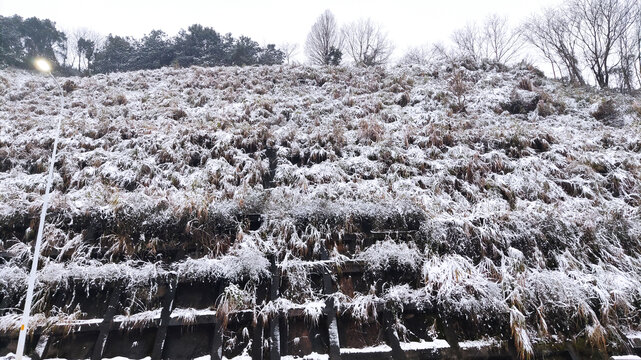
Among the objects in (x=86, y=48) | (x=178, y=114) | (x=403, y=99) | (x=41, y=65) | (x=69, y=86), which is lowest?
(x=41, y=65)

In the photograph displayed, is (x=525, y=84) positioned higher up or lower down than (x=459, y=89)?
higher up

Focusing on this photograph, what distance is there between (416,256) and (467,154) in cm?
321

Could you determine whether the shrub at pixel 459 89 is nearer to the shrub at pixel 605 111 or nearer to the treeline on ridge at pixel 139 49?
the shrub at pixel 605 111

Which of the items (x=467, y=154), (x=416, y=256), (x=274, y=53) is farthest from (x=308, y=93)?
(x=274, y=53)

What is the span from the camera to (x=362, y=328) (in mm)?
3818

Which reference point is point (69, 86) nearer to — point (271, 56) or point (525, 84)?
point (271, 56)

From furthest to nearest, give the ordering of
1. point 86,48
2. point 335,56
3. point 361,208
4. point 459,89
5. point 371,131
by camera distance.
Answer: point 86,48 < point 335,56 < point 459,89 < point 371,131 < point 361,208

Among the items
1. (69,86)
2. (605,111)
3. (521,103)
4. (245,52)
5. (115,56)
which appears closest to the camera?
(605,111)

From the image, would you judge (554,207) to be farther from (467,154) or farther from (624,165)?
(624,165)

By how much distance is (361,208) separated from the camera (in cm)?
512

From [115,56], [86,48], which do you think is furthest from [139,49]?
[86,48]

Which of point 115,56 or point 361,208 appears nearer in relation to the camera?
point 361,208

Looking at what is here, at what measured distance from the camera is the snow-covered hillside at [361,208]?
12.8 ft

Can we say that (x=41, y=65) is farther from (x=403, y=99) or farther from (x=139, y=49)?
(x=139, y=49)
